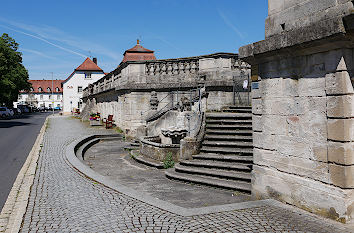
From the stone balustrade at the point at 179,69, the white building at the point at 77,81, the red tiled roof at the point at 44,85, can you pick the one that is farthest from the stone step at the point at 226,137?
the red tiled roof at the point at 44,85

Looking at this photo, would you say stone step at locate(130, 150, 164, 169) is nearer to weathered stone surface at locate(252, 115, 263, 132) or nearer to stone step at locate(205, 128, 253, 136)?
stone step at locate(205, 128, 253, 136)

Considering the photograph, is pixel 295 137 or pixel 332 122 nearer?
pixel 332 122

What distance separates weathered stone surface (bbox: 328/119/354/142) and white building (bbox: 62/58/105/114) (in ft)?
194

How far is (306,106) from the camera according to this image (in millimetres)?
5070

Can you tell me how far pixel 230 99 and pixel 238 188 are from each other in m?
6.26

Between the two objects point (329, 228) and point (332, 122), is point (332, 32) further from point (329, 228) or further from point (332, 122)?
point (329, 228)

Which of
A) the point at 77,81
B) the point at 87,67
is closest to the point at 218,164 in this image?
the point at 77,81

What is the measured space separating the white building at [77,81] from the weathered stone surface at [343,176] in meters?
59.1

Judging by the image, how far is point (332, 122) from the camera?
4625 millimetres

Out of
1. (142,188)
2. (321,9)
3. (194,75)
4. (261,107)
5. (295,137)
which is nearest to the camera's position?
(321,9)

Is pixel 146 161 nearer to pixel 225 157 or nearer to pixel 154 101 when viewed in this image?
pixel 225 157

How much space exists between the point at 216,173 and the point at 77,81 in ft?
189

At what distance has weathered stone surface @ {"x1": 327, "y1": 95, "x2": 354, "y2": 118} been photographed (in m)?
4.47

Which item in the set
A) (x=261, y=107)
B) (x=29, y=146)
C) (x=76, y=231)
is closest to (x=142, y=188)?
(x=76, y=231)
